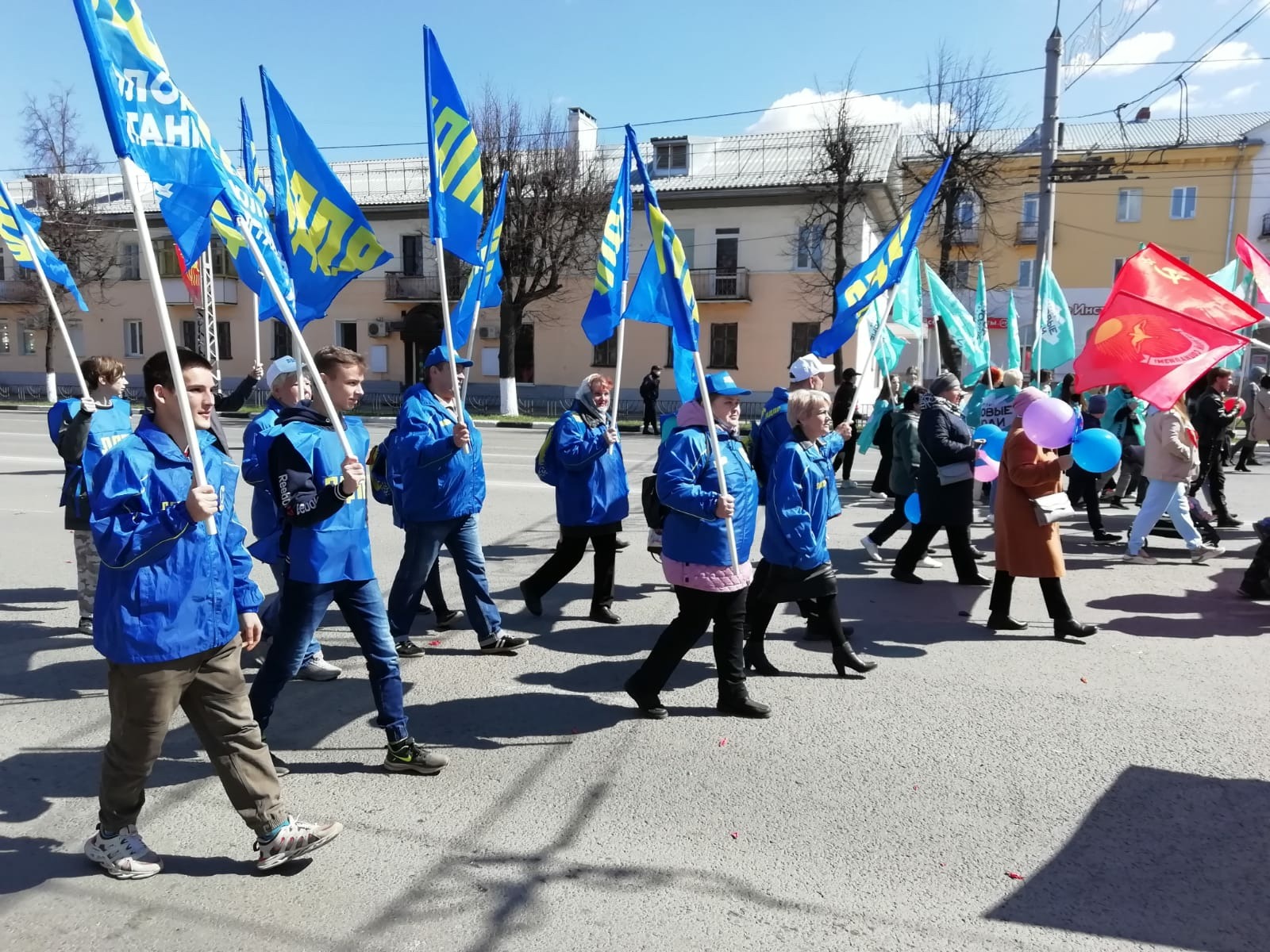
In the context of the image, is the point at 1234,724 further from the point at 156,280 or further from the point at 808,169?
the point at 808,169

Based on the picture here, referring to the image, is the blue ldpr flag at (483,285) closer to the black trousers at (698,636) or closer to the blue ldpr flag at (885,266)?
the blue ldpr flag at (885,266)

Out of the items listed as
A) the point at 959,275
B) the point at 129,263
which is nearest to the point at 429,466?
the point at 959,275

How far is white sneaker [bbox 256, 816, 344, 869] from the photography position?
311cm

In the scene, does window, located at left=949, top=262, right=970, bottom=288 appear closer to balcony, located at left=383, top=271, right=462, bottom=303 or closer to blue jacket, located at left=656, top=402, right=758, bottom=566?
balcony, located at left=383, top=271, right=462, bottom=303

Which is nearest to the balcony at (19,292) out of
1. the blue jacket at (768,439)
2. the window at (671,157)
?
the window at (671,157)

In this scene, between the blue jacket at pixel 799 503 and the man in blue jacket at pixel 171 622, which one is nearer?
the man in blue jacket at pixel 171 622

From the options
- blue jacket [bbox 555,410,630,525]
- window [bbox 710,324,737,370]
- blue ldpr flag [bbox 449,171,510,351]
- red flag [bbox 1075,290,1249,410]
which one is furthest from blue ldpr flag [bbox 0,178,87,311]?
window [bbox 710,324,737,370]

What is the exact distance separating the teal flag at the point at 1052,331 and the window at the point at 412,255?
2731 cm

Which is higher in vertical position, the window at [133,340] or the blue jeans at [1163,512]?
the window at [133,340]

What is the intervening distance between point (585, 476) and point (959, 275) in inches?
1215

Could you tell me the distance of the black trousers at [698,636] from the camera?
4.42 metres

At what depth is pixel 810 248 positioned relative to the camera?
3070 cm

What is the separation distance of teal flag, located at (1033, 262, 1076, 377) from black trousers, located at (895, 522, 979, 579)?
181 inches

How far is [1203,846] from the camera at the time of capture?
332cm
